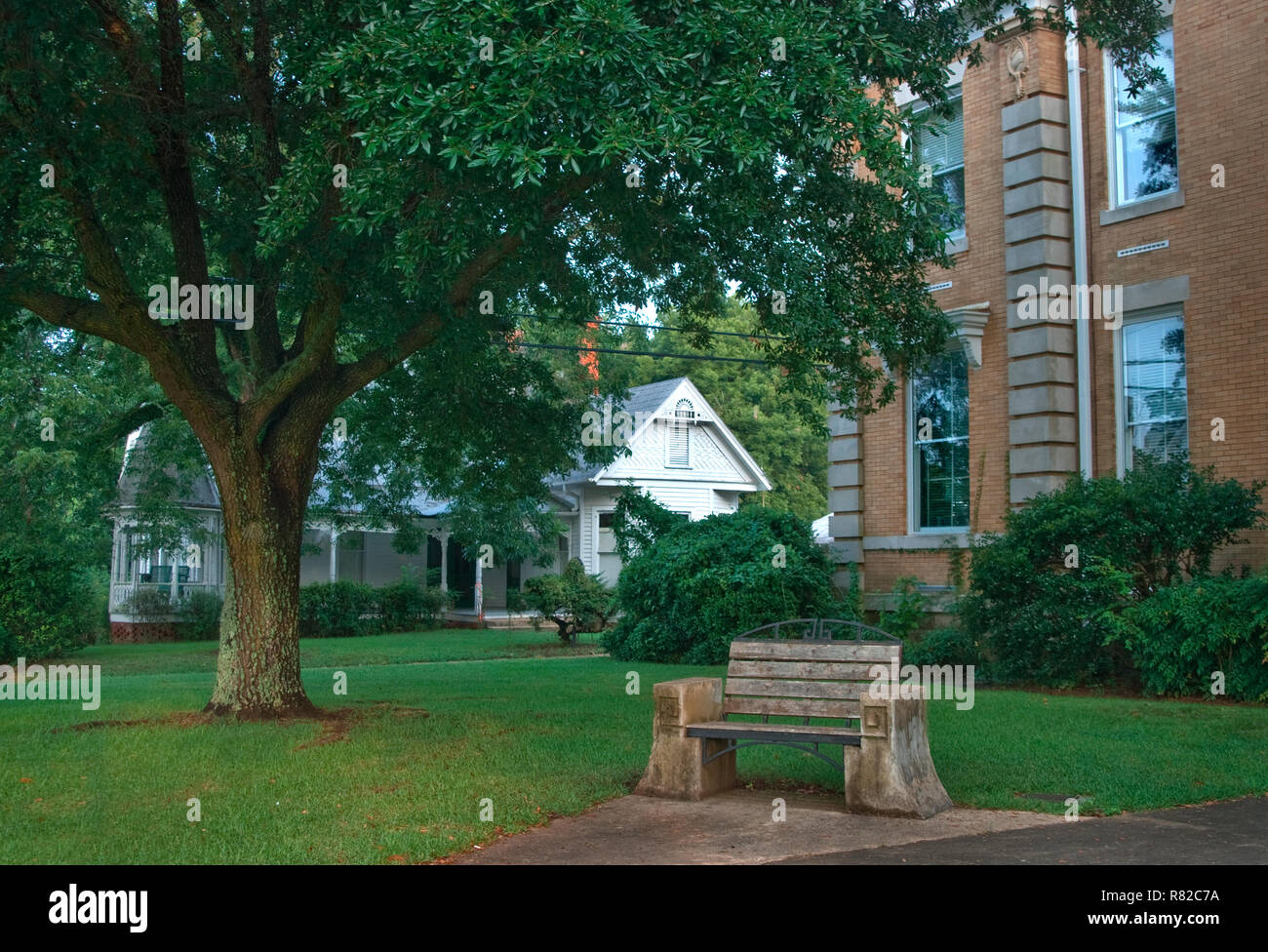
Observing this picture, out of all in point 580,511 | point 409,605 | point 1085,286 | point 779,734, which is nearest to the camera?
point 779,734

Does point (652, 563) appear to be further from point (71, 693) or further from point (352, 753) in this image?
point (352, 753)

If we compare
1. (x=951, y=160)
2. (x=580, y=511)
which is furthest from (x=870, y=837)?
(x=580, y=511)

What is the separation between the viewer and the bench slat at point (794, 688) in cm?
867

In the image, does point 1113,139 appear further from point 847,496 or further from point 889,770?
point 889,770

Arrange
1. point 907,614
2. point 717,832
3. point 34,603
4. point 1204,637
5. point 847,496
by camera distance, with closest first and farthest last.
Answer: point 717,832, point 1204,637, point 907,614, point 34,603, point 847,496

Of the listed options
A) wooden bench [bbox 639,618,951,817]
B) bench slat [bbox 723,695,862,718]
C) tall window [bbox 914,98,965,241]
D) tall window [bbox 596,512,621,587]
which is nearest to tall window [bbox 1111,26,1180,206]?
tall window [bbox 914,98,965,241]

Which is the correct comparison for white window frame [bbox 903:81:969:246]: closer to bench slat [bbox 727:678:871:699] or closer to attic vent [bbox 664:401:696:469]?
bench slat [bbox 727:678:871:699]

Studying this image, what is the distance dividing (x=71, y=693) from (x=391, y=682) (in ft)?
13.4

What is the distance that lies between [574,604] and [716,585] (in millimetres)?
7409

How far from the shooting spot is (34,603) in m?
20.2

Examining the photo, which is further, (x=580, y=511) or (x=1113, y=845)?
(x=580, y=511)

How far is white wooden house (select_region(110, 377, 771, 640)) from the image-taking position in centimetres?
3228

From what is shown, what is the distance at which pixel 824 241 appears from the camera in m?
11.5
